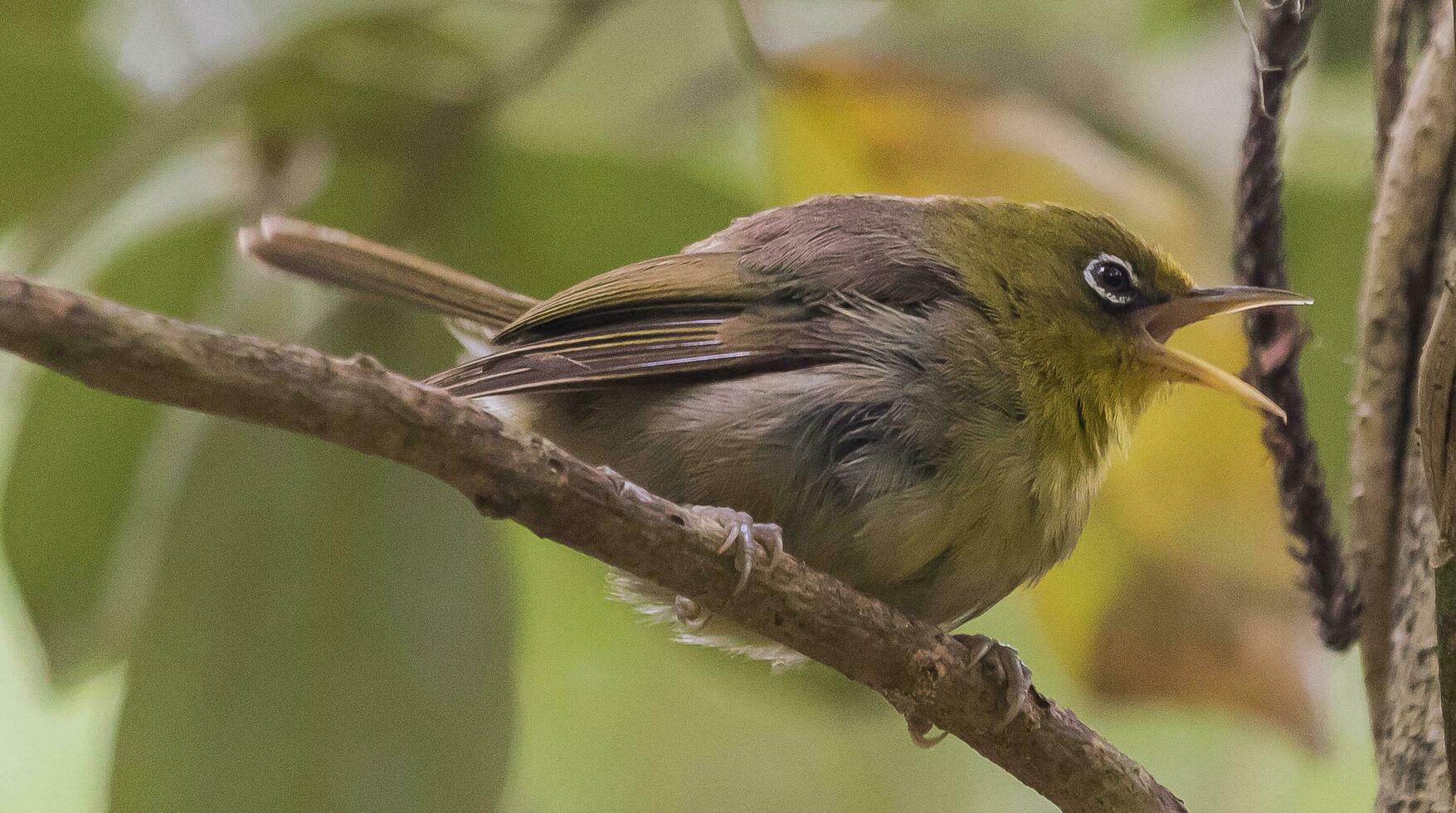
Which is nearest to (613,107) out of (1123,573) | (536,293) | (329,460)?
(536,293)

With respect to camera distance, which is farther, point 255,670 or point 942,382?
point 255,670

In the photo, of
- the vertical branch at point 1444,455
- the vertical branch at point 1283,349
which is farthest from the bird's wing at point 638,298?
the vertical branch at point 1444,455

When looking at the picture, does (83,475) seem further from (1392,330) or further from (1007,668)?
(1392,330)

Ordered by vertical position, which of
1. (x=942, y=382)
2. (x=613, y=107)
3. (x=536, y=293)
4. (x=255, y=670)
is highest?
(x=613, y=107)

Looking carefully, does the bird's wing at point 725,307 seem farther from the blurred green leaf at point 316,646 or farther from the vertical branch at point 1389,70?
the vertical branch at point 1389,70

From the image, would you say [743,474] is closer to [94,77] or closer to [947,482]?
[947,482]

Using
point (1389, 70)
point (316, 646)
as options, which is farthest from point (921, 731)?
point (1389, 70)

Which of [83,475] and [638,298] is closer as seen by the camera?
[638,298]
